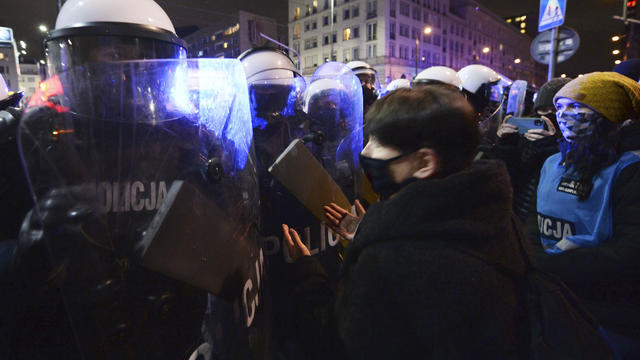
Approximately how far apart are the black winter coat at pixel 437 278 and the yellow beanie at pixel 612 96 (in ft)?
4.11

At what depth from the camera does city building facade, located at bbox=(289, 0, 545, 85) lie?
4625 cm

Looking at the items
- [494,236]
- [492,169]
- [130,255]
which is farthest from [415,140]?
[130,255]

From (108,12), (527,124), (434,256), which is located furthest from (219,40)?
(434,256)

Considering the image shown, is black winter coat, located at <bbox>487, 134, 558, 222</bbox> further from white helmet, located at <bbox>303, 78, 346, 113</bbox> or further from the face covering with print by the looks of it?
white helmet, located at <bbox>303, 78, 346, 113</bbox>

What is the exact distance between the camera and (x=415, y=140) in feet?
3.37

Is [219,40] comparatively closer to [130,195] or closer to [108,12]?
[108,12]

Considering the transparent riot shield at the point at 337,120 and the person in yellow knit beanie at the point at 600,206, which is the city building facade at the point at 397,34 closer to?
the transparent riot shield at the point at 337,120

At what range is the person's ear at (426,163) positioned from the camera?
3.36 feet

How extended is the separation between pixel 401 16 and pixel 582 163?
52438 millimetres

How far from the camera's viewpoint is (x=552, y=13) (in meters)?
5.82

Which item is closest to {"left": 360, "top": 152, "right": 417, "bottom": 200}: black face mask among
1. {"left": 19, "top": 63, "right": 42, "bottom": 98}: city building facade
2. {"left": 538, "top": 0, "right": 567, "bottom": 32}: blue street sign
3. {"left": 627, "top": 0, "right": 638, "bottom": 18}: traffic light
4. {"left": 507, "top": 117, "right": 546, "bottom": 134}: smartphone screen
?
{"left": 507, "top": 117, "right": 546, "bottom": 134}: smartphone screen

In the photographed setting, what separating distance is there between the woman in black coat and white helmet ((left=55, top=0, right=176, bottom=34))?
169 centimetres

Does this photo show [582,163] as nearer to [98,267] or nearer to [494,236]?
[494,236]

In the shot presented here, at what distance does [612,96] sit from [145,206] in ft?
7.22
